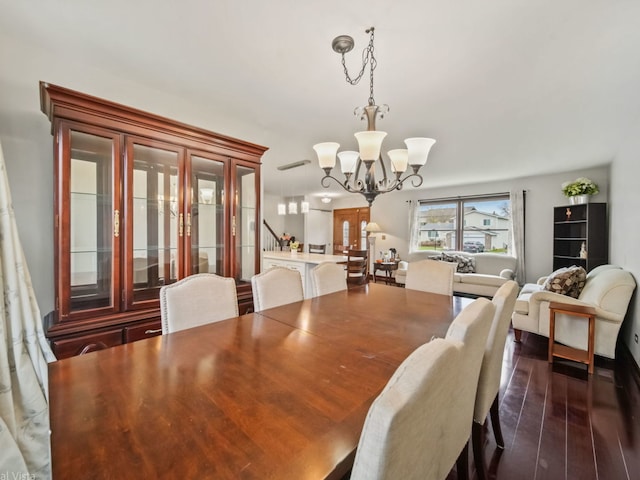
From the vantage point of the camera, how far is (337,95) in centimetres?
240

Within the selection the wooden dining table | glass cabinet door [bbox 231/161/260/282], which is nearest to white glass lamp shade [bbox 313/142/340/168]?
glass cabinet door [bbox 231/161/260/282]

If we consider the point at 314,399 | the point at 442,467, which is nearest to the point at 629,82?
the point at 442,467

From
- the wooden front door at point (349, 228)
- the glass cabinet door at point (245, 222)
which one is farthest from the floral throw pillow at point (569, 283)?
the wooden front door at point (349, 228)

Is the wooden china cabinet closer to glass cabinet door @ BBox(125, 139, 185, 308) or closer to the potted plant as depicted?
glass cabinet door @ BBox(125, 139, 185, 308)

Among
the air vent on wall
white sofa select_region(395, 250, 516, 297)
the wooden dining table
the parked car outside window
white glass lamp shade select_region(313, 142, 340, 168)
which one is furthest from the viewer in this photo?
the parked car outside window

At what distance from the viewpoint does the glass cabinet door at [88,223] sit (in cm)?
169

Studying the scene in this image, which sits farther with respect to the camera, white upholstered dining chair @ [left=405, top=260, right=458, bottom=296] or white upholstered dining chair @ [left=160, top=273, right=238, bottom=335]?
white upholstered dining chair @ [left=405, top=260, right=458, bottom=296]

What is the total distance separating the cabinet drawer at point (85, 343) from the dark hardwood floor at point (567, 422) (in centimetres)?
219

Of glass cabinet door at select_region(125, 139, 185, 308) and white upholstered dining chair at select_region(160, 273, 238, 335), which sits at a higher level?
glass cabinet door at select_region(125, 139, 185, 308)

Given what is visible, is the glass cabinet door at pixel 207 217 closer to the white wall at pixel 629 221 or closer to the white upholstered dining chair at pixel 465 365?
the white upholstered dining chair at pixel 465 365

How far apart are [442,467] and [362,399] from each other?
305 millimetres

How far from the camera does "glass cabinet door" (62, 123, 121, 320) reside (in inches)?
66.4

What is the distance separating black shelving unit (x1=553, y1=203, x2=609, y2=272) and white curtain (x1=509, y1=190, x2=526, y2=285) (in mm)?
581

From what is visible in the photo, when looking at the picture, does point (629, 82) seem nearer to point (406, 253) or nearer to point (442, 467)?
point (442, 467)
